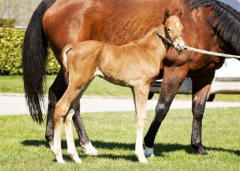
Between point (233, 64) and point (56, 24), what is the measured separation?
1110 cm

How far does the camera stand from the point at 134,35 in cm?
770

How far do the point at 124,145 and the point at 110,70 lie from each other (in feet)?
7.34

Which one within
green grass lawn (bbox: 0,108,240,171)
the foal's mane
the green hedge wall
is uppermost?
→ the foal's mane

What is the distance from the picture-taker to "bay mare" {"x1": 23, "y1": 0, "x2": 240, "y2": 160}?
7434 mm

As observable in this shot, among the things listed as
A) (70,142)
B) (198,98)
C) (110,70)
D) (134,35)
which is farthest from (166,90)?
(70,142)

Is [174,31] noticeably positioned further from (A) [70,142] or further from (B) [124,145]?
(B) [124,145]

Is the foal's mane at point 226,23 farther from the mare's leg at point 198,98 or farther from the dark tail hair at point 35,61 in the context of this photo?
the dark tail hair at point 35,61

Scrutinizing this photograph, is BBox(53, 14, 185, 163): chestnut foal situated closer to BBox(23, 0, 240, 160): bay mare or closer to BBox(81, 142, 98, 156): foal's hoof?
BBox(81, 142, 98, 156): foal's hoof

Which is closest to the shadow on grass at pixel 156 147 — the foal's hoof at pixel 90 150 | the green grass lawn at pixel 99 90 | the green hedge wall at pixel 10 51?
the foal's hoof at pixel 90 150

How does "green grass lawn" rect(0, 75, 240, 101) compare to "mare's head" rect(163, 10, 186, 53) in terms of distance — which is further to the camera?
"green grass lawn" rect(0, 75, 240, 101)

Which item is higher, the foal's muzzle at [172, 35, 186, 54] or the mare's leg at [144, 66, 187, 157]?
the foal's muzzle at [172, 35, 186, 54]

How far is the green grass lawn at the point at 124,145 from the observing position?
20.8 feet

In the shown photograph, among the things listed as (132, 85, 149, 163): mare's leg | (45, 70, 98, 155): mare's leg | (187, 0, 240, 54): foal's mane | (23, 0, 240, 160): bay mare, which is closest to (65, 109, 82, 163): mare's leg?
(132, 85, 149, 163): mare's leg

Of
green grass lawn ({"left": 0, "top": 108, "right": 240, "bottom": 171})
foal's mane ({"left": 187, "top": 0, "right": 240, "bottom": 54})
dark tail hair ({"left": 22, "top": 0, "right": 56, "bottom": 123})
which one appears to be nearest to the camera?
green grass lawn ({"left": 0, "top": 108, "right": 240, "bottom": 171})
